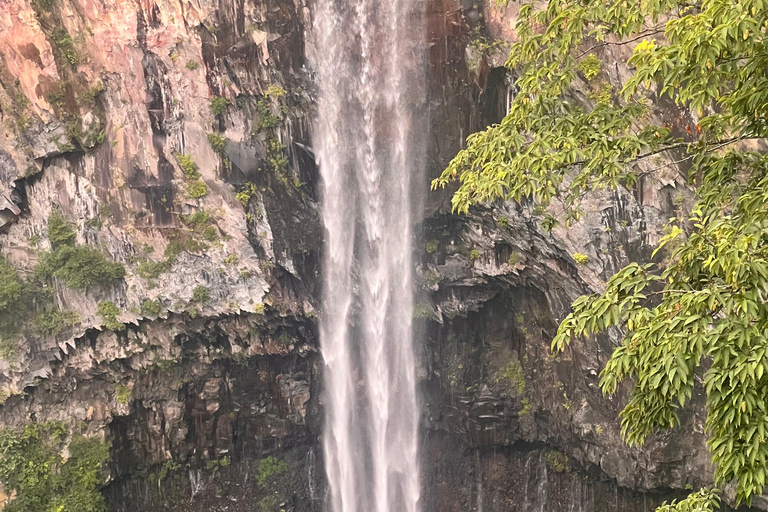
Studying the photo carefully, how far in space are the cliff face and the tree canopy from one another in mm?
8370

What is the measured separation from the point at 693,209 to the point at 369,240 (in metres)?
12.6

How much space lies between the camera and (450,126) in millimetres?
15367

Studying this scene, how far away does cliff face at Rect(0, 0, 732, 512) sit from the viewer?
14.6m

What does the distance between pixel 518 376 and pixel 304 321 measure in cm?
641

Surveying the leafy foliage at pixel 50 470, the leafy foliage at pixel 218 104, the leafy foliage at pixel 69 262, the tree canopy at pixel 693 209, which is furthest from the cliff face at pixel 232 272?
the tree canopy at pixel 693 209

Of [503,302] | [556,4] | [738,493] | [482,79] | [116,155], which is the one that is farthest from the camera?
[503,302]

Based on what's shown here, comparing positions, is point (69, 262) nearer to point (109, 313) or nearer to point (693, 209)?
point (109, 313)

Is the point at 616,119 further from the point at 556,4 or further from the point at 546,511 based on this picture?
the point at 546,511

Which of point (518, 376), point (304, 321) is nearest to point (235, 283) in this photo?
point (304, 321)

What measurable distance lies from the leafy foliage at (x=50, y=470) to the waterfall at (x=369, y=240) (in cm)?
653

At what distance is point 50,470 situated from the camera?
15.5 meters

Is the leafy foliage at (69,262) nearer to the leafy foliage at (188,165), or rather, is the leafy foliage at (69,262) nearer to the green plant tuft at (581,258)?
the leafy foliage at (188,165)

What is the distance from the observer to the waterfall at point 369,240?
15.6 m

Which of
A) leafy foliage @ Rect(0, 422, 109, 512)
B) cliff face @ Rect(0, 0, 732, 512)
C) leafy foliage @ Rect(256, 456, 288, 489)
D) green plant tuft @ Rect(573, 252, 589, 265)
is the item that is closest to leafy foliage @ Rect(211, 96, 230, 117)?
cliff face @ Rect(0, 0, 732, 512)
